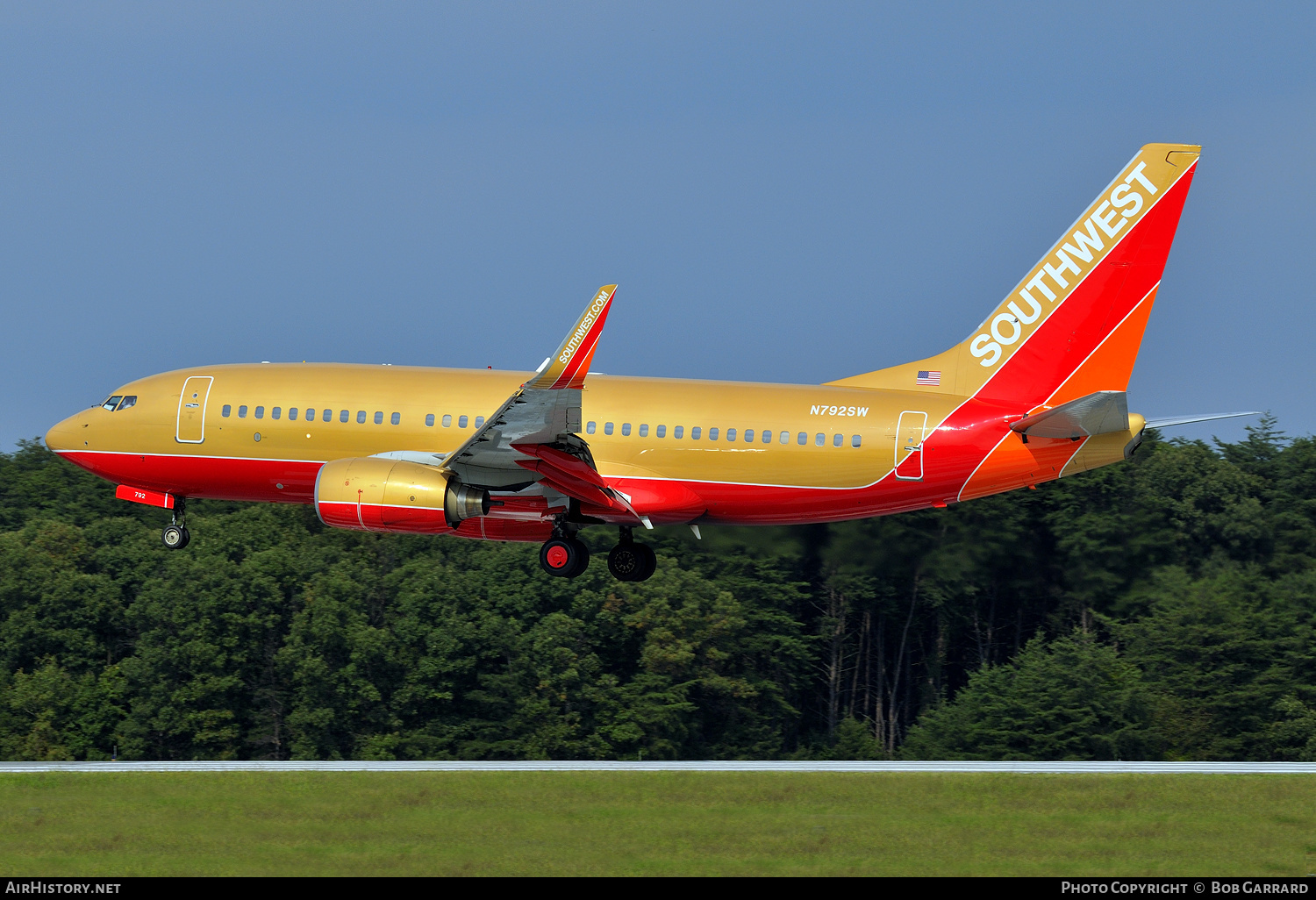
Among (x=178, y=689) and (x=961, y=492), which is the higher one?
(x=961, y=492)

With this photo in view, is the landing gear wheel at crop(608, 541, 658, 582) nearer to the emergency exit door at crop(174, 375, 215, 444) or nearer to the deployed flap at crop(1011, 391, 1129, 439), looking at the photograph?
the deployed flap at crop(1011, 391, 1129, 439)

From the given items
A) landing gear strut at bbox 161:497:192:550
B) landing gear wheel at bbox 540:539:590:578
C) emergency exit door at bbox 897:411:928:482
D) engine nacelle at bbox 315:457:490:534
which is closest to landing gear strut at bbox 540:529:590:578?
landing gear wheel at bbox 540:539:590:578

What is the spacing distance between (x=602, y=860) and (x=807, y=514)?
12.7 m

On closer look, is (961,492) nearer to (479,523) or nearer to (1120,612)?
(479,523)

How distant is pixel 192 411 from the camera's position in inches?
1554

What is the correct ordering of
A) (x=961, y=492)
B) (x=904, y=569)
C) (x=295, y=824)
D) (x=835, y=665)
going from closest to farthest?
(x=295, y=824) < (x=961, y=492) < (x=904, y=569) < (x=835, y=665)

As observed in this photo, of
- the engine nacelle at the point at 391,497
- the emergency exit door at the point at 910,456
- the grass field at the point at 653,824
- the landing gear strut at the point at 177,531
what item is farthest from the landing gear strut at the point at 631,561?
the landing gear strut at the point at 177,531

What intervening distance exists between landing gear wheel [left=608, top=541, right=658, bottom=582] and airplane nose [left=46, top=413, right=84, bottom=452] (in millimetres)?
14348

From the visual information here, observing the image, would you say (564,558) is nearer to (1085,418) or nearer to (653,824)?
(653,824)

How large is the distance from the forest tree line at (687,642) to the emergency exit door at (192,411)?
Answer: 26.2m

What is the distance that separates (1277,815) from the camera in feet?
98.3

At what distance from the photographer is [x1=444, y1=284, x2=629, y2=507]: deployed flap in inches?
1264

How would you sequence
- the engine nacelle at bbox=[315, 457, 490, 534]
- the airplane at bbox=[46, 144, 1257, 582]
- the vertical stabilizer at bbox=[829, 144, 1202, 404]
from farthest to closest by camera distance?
1. the vertical stabilizer at bbox=[829, 144, 1202, 404]
2. the airplane at bbox=[46, 144, 1257, 582]
3. the engine nacelle at bbox=[315, 457, 490, 534]

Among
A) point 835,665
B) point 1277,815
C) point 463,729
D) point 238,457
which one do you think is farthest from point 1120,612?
point 238,457
